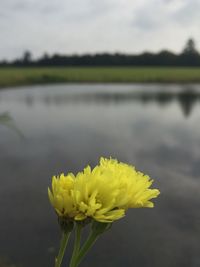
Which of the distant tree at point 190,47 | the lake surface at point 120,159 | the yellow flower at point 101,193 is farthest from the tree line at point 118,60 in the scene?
the yellow flower at point 101,193

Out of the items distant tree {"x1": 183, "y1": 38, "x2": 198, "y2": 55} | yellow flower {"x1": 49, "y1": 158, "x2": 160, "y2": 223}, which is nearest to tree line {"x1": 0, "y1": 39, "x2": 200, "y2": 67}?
distant tree {"x1": 183, "y1": 38, "x2": 198, "y2": 55}

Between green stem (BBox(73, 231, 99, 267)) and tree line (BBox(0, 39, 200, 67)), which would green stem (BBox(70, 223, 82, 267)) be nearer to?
green stem (BBox(73, 231, 99, 267))

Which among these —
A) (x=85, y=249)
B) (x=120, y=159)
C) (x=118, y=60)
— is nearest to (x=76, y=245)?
(x=85, y=249)

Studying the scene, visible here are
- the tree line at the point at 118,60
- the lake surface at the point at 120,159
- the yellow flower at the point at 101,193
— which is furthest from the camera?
the tree line at the point at 118,60

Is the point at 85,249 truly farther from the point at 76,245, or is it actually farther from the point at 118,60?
the point at 118,60

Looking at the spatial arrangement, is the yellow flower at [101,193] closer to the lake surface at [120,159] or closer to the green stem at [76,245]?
the green stem at [76,245]

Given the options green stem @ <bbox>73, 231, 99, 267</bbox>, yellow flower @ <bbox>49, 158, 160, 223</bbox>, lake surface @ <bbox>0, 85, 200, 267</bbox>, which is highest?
yellow flower @ <bbox>49, 158, 160, 223</bbox>
